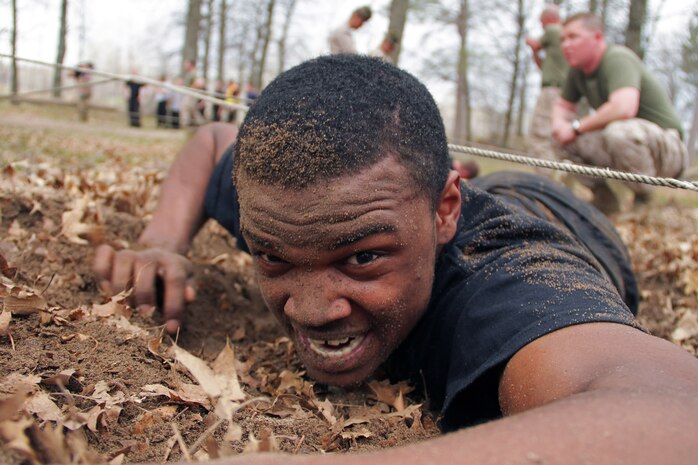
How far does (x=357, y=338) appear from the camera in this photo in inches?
77.6

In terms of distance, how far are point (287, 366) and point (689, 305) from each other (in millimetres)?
2421

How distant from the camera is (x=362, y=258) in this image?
5.97 feet

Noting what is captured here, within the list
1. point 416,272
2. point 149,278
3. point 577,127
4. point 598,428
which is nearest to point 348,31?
point 577,127

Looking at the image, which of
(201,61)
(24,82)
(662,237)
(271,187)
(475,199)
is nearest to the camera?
(271,187)

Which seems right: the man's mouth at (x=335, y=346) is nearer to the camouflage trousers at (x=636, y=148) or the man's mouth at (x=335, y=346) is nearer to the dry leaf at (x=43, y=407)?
the dry leaf at (x=43, y=407)

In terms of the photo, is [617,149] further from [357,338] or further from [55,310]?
[55,310]

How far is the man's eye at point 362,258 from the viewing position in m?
1.81

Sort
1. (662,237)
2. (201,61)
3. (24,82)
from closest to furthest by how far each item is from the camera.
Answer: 1. (662,237)
2. (201,61)
3. (24,82)

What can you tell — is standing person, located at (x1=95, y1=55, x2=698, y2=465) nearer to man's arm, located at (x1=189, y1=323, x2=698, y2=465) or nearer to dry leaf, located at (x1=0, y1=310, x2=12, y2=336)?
man's arm, located at (x1=189, y1=323, x2=698, y2=465)

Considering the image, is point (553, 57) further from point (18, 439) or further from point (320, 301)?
point (18, 439)

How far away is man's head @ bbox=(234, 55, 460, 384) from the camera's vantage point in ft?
5.58

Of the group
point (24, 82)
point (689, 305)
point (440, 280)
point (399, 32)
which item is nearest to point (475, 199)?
point (440, 280)

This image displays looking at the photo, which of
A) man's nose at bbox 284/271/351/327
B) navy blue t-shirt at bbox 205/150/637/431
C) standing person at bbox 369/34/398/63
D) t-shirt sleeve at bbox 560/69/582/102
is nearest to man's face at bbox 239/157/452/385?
man's nose at bbox 284/271/351/327

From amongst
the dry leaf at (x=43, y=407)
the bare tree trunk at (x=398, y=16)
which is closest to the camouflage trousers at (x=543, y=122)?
the bare tree trunk at (x=398, y=16)
